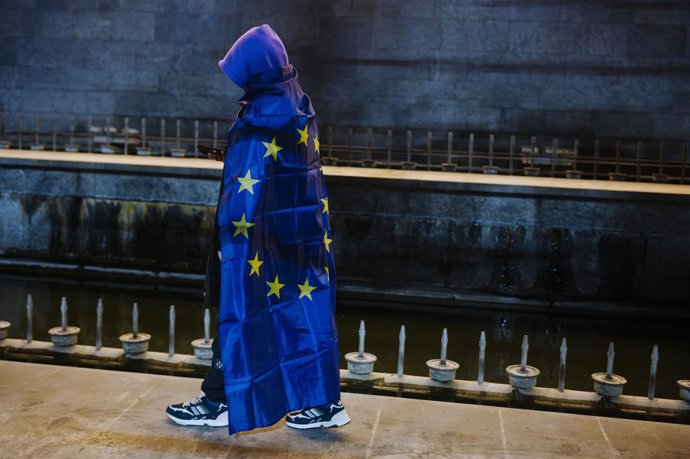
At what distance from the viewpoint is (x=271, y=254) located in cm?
445

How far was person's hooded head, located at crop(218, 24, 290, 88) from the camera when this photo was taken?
4.34 m

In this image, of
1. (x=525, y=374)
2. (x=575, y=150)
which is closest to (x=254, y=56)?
(x=525, y=374)

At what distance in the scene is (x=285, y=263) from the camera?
451 cm

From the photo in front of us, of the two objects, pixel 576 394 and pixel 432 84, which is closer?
pixel 576 394

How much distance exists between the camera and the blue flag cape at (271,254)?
429 cm

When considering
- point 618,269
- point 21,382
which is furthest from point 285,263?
point 618,269

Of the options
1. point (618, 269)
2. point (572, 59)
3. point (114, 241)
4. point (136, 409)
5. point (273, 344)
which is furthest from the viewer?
point (572, 59)

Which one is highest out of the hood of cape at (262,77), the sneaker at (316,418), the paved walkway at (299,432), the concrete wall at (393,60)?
the concrete wall at (393,60)

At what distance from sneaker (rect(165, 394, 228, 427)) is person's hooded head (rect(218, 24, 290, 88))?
1806mm

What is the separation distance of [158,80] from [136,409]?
12.0 metres

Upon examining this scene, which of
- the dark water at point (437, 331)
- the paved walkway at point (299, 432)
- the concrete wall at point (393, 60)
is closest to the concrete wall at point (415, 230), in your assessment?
the dark water at point (437, 331)

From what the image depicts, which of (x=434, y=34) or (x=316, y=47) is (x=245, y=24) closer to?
(x=316, y=47)

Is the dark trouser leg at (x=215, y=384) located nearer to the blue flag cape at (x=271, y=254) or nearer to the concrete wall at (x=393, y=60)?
the blue flag cape at (x=271, y=254)

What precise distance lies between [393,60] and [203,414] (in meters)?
11.5
